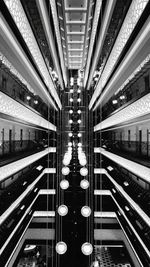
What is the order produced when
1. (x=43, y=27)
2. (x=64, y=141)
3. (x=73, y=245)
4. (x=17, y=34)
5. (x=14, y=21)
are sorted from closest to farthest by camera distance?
(x=14, y=21)
(x=17, y=34)
(x=43, y=27)
(x=73, y=245)
(x=64, y=141)

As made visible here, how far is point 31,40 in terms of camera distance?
5.03 meters

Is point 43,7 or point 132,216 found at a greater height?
point 43,7

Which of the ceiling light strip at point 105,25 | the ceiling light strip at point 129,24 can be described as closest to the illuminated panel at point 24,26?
the ceiling light strip at point 105,25

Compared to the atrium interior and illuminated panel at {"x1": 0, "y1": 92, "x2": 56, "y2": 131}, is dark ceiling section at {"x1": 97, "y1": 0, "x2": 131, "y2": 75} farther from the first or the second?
illuminated panel at {"x1": 0, "y1": 92, "x2": 56, "y2": 131}

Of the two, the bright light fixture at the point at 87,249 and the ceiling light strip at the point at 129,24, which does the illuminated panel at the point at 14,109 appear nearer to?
the ceiling light strip at the point at 129,24


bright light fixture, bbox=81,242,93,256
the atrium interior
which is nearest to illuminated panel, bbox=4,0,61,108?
the atrium interior

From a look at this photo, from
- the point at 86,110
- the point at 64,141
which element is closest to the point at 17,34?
the point at 64,141

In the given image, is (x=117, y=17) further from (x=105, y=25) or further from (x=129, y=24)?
(x=129, y=24)

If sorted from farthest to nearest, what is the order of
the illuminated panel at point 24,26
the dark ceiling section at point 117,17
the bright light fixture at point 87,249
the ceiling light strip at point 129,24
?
the dark ceiling section at point 117,17 < the bright light fixture at point 87,249 < the illuminated panel at point 24,26 < the ceiling light strip at point 129,24

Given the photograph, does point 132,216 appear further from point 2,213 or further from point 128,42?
point 128,42

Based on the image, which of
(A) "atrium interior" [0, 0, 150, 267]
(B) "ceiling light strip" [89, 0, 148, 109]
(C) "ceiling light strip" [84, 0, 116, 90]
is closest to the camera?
(B) "ceiling light strip" [89, 0, 148, 109]

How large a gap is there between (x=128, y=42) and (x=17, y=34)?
7.04ft

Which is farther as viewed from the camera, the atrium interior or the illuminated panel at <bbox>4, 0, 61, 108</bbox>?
the atrium interior

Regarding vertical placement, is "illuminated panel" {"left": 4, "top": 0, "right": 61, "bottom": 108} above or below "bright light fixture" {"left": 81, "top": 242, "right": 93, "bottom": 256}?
above
